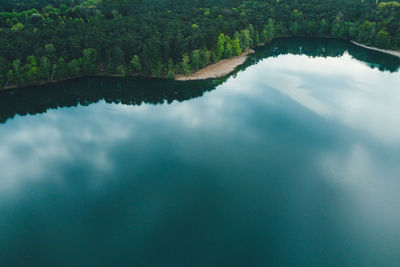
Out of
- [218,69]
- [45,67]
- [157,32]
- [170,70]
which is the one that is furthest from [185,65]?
Result: [45,67]

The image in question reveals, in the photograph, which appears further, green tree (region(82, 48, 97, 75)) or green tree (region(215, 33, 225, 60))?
green tree (region(215, 33, 225, 60))

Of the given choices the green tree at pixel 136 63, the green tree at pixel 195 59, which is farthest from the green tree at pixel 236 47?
the green tree at pixel 136 63

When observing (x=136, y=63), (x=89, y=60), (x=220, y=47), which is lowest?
(x=136, y=63)

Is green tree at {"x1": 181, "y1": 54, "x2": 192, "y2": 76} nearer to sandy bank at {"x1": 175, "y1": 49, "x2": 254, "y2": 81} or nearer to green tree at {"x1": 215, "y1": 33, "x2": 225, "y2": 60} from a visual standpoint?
sandy bank at {"x1": 175, "y1": 49, "x2": 254, "y2": 81}

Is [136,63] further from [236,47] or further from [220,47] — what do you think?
[236,47]

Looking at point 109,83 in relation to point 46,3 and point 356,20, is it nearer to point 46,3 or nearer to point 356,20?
point 46,3

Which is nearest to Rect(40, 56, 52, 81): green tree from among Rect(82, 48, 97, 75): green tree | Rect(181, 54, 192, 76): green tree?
Rect(82, 48, 97, 75): green tree

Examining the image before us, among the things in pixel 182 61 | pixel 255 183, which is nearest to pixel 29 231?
pixel 255 183
